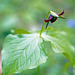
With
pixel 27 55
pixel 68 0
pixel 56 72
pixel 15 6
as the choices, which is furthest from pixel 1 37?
pixel 27 55

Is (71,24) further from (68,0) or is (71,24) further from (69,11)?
(68,0)

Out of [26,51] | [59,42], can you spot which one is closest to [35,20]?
[59,42]

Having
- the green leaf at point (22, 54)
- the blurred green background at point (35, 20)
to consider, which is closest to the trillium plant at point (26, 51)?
the green leaf at point (22, 54)

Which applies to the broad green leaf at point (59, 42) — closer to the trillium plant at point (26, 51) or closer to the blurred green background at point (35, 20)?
the trillium plant at point (26, 51)

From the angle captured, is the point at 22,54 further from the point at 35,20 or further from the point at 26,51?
the point at 35,20

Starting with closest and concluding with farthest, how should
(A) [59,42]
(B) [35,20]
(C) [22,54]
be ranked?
(C) [22,54] < (A) [59,42] < (B) [35,20]

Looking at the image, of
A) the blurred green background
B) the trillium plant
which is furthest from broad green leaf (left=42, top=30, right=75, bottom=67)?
the blurred green background
